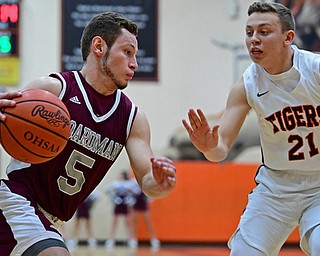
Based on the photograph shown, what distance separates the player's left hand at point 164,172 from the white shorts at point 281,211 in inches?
37.2

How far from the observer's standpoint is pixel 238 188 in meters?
14.2

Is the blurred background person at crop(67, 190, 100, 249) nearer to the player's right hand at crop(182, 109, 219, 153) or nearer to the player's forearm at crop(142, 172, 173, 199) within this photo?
the player's right hand at crop(182, 109, 219, 153)

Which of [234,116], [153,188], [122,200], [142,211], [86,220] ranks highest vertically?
[234,116]

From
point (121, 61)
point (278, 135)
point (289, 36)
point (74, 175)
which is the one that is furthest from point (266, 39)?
point (74, 175)

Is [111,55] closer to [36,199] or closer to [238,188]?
[36,199]

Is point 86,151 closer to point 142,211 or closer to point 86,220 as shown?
point 142,211

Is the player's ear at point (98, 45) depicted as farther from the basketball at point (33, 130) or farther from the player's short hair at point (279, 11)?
the player's short hair at point (279, 11)

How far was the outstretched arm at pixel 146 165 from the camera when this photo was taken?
3.60 metres

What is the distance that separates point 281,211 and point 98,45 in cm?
170

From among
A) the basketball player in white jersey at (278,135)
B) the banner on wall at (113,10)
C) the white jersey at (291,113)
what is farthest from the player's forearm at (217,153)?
the banner on wall at (113,10)

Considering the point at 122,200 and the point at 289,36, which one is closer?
the point at 289,36

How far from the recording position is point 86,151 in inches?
156

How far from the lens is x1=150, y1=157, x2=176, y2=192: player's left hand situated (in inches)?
140

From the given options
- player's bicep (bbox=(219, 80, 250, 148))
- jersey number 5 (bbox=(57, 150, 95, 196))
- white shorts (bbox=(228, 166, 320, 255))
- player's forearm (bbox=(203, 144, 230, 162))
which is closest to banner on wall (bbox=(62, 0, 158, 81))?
player's bicep (bbox=(219, 80, 250, 148))
